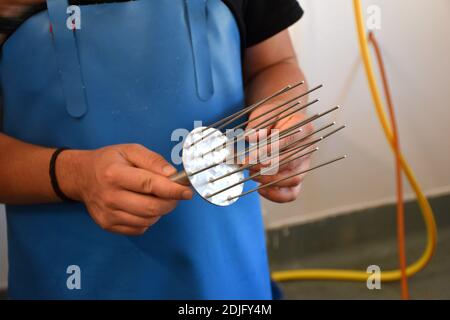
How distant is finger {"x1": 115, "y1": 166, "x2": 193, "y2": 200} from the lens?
34 cm

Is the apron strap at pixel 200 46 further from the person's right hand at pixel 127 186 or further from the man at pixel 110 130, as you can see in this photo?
the person's right hand at pixel 127 186

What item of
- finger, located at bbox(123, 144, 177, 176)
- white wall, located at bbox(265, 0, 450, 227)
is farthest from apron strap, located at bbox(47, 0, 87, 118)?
white wall, located at bbox(265, 0, 450, 227)

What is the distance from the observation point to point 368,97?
124 cm

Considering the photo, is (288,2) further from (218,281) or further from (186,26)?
(218,281)

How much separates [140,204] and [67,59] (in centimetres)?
18

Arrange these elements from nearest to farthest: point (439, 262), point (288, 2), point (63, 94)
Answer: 1. point (63, 94)
2. point (288, 2)
3. point (439, 262)

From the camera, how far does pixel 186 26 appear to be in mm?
470

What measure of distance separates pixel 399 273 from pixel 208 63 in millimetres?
959

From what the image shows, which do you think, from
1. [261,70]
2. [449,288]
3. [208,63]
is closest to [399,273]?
[449,288]

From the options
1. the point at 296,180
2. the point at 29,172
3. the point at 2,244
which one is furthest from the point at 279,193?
the point at 2,244

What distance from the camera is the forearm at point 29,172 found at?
1.36 ft

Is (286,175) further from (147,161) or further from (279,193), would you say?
(147,161)

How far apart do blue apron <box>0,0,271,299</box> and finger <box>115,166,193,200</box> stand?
12cm

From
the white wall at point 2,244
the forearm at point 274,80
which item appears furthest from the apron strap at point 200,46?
the white wall at point 2,244
